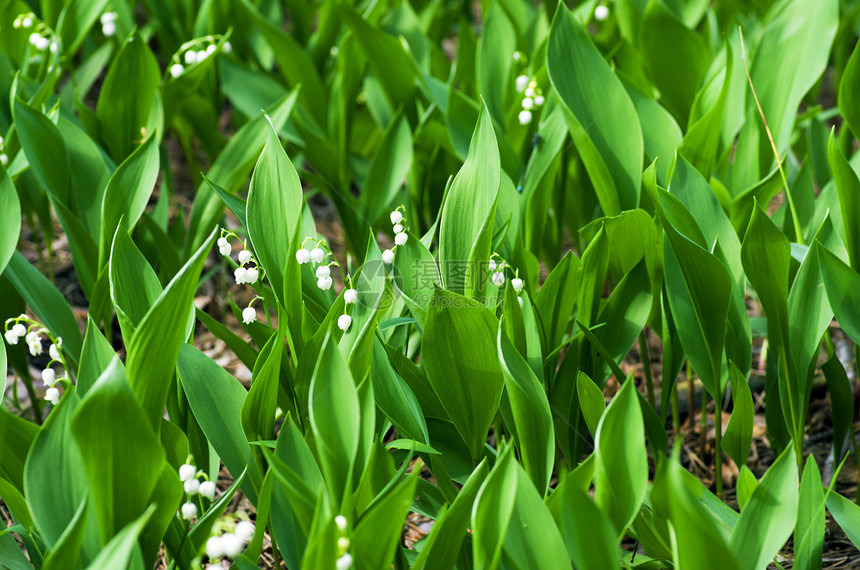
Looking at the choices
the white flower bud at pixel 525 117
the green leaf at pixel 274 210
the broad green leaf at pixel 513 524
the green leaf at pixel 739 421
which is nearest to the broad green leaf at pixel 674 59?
the white flower bud at pixel 525 117

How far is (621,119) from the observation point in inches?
56.5

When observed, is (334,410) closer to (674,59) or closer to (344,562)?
(344,562)

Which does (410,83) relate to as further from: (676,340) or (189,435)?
(189,435)

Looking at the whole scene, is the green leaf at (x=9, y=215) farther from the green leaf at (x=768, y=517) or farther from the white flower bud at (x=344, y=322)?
the green leaf at (x=768, y=517)

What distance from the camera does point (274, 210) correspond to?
3.88 feet

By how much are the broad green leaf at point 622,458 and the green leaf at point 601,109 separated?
63 centimetres

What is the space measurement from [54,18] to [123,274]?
1.31 m

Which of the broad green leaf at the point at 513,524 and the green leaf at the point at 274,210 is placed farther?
the green leaf at the point at 274,210

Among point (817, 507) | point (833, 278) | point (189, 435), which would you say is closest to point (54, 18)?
point (189, 435)

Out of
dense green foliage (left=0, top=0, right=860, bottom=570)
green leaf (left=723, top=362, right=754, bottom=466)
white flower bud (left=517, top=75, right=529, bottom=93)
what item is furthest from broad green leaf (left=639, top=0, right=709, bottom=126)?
green leaf (left=723, top=362, right=754, bottom=466)

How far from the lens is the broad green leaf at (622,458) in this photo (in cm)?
85

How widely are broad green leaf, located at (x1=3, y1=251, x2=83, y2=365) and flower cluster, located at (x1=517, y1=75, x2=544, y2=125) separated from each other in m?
0.91

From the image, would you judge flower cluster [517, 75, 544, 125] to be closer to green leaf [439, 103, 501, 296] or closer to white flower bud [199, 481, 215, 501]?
green leaf [439, 103, 501, 296]

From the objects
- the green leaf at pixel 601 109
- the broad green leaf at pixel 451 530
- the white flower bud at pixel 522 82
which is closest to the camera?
the broad green leaf at pixel 451 530
